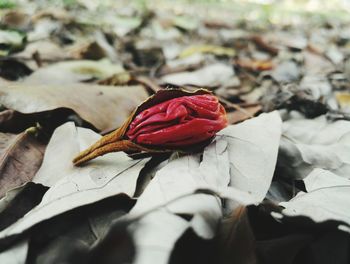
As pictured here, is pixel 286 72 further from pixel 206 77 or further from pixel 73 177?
pixel 73 177

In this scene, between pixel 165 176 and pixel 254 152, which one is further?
pixel 254 152

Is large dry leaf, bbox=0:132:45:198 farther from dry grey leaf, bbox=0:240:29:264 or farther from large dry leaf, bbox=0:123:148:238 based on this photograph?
dry grey leaf, bbox=0:240:29:264

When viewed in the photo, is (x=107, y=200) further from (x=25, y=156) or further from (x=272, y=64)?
(x=272, y=64)

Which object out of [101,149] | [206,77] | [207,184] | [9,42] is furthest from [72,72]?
[207,184]

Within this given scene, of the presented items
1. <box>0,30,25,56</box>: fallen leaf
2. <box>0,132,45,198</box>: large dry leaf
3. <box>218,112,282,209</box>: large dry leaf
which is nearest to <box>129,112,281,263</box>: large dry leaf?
<box>218,112,282,209</box>: large dry leaf

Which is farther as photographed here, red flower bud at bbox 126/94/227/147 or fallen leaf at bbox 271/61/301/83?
fallen leaf at bbox 271/61/301/83

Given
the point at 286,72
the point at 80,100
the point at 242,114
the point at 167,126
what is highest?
the point at 167,126

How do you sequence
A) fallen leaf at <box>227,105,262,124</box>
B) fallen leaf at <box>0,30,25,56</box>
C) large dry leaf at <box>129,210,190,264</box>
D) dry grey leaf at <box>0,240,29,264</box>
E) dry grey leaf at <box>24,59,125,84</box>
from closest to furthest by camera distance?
large dry leaf at <box>129,210,190,264</box> < dry grey leaf at <box>0,240,29,264</box> < fallen leaf at <box>227,105,262,124</box> < dry grey leaf at <box>24,59,125,84</box> < fallen leaf at <box>0,30,25,56</box>
